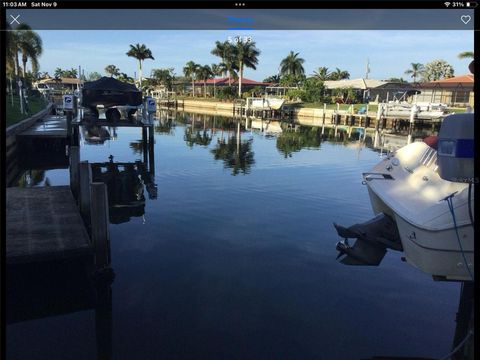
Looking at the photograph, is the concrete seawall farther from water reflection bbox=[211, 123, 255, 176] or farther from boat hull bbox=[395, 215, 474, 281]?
boat hull bbox=[395, 215, 474, 281]

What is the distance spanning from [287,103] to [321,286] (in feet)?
202

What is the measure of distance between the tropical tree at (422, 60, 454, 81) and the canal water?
323 ft

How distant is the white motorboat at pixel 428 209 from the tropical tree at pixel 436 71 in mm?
100809

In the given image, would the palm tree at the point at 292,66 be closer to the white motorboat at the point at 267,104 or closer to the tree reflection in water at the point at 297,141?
the white motorboat at the point at 267,104

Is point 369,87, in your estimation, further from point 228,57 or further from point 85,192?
point 85,192

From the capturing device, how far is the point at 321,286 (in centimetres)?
902

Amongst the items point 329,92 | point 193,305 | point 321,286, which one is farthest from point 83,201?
point 329,92

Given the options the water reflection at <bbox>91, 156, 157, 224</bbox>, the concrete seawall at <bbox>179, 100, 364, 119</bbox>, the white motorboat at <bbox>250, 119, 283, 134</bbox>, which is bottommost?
the water reflection at <bbox>91, 156, 157, 224</bbox>

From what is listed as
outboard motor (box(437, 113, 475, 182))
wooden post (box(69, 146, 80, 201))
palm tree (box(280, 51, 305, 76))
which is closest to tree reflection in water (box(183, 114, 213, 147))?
wooden post (box(69, 146, 80, 201))

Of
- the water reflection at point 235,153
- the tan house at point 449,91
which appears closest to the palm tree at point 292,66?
the tan house at point 449,91

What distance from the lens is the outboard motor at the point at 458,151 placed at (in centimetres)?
394

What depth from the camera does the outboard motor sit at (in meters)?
3.94
